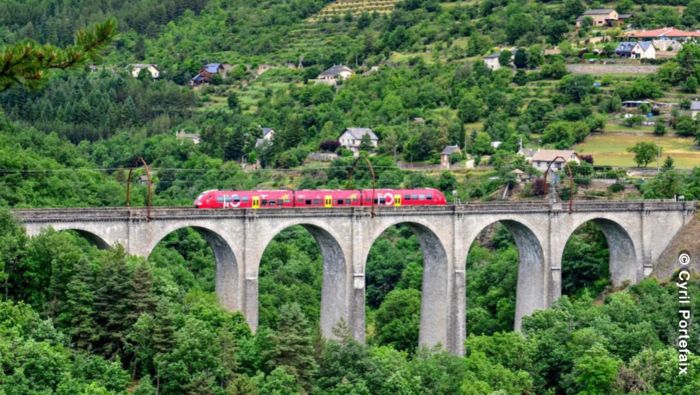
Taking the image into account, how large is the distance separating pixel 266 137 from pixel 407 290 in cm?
4863

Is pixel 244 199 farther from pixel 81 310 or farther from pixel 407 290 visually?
pixel 407 290

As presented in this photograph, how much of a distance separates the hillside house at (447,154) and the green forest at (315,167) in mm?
779

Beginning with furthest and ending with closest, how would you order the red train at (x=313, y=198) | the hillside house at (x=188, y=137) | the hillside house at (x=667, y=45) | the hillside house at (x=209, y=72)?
the hillside house at (x=209, y=72)
the hillside house at (x=667, y=45)
the hillside house at (x=188, y=137)
the red train at (x=313, y=198)

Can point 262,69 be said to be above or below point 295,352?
above

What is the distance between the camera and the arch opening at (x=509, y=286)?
75.9 metres

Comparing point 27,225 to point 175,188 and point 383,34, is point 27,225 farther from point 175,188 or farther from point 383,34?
point 383,34

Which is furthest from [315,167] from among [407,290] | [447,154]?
[407,290]

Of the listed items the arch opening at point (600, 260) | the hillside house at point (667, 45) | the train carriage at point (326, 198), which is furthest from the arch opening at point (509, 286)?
the hillside house at point (667, 45)

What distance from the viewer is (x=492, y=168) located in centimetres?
10750

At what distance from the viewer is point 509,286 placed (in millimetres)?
79500

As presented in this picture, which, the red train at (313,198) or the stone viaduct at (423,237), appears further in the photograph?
the red train at (313,198)

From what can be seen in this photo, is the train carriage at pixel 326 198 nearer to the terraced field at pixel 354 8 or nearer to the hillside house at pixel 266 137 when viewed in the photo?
the hillside house at pixel 266 137

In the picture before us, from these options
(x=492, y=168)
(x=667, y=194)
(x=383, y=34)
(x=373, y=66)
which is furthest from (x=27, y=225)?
(x=383, y=34)

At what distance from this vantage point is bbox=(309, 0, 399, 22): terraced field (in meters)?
172
